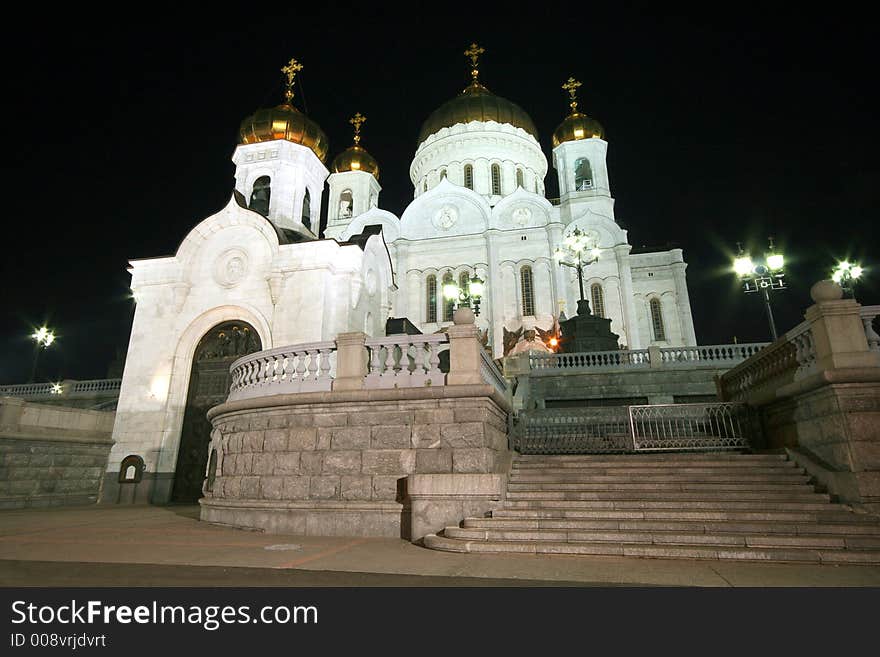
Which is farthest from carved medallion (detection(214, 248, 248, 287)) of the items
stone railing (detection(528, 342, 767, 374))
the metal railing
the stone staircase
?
the stone staircase

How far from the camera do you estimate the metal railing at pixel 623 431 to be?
9.86 meters

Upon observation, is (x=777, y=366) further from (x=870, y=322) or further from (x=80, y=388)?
(x=80, y=388)

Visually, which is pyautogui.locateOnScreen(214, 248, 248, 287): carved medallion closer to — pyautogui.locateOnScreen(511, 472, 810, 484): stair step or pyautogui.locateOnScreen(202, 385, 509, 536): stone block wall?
pyautogui.locateOnScreen(202, 385, 509, 536): stone block wall

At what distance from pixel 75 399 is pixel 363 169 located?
25.6 meters

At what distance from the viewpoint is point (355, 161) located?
127 ft

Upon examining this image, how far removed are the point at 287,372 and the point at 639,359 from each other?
14833 millimetres

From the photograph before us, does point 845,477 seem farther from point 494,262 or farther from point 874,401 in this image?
point 494,262

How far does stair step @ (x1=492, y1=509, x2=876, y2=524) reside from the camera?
6277 mm

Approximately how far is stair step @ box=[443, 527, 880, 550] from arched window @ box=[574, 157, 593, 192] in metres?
33.8

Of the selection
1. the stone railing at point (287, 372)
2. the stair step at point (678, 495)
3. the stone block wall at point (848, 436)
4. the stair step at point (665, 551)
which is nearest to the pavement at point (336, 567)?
the stair step at point (665, 551)

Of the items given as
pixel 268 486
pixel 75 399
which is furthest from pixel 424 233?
pixel 268 486

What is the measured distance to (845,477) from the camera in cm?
671

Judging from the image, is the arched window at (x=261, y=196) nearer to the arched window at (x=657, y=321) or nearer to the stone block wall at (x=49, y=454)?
the stone block wall at (x=49, y=454)

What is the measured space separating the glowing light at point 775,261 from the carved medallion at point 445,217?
2124 centimetres
